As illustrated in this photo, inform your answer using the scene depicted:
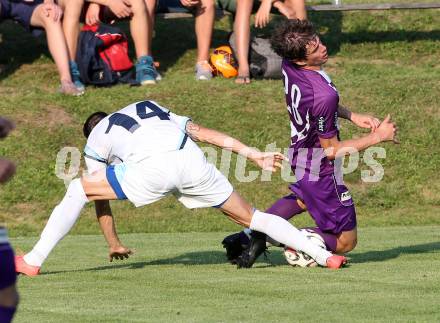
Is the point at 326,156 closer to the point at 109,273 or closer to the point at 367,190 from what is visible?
the point at 109,273

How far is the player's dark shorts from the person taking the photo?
15828 mm

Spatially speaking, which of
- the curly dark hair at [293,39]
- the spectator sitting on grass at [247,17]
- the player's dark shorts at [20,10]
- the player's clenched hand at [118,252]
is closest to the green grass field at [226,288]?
the player's clenched hand at [118,252]

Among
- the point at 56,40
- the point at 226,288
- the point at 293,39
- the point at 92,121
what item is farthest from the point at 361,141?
the point at 56,40

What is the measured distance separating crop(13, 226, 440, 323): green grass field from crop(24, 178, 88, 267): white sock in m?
0.17

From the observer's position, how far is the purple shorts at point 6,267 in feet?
15.4

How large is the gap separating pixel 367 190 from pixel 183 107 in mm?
2882

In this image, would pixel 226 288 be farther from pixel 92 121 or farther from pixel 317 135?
pixel 92 121

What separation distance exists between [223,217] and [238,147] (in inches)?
229

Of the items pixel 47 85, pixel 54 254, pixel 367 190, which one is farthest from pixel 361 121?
pixel 47 85

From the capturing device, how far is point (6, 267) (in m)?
4.72

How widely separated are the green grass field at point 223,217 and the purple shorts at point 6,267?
180cm

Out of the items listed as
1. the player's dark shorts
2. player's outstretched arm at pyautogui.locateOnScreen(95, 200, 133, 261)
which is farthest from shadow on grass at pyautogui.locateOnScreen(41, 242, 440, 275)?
the player's dark shorts

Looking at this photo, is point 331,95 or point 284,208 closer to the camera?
point 331,95

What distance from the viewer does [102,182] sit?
8617 millimetres
